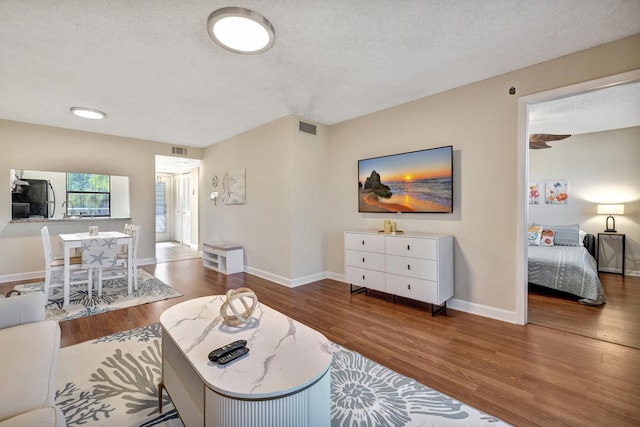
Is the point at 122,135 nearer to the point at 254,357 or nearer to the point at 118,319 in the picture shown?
the point at 118,319

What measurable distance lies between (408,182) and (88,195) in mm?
5495

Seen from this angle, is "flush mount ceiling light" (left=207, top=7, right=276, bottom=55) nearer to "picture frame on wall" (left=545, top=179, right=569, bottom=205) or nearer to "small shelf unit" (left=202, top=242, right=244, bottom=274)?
"small shelf unit" (left=202, top=242, right=244, bottom=274)

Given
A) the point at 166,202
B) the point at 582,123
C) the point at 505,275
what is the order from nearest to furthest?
1. the point at 505,275
2. the point at 582,123
3. the point at 166,202

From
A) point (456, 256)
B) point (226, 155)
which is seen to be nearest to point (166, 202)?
point (226, 155)

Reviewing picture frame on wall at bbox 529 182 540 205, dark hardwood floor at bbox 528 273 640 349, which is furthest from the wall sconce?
dark hardwood floor at bbox 528 273 640 349

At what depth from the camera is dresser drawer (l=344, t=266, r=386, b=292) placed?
339 cm

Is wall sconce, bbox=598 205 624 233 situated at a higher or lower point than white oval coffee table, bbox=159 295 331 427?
higher

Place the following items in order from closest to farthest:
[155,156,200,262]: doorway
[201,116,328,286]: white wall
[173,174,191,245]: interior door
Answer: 1. [201,116,328,286]: white wall
2. [155,156,200,262]: doorway
3. [173,174,191,245]: interior door

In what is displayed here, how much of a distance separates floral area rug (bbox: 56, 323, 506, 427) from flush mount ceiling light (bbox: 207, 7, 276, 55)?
2531 mm

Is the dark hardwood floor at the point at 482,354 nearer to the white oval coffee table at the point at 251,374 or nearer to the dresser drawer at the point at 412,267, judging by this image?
the dresser drawer at the point at 412,267

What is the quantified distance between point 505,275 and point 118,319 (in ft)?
13.2

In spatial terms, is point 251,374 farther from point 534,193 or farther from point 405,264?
point 534,193

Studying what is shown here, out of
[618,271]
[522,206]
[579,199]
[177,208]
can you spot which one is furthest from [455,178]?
[177,208]

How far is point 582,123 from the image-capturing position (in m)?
4.45
